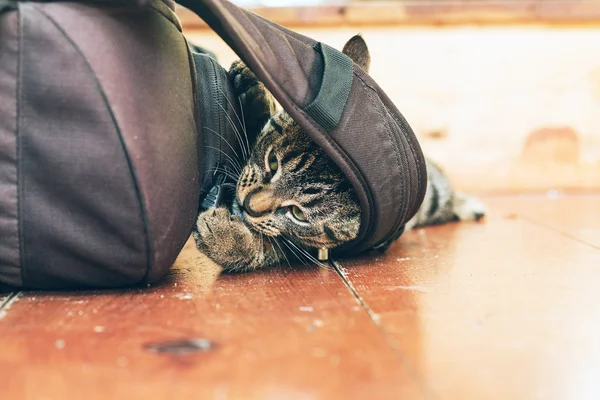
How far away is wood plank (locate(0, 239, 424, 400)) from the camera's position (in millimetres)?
752

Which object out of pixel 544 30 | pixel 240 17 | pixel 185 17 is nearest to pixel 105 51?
pixel 240 17

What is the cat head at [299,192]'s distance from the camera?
1290 millimetres

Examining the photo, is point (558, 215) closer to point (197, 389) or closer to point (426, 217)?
point (426, 217)

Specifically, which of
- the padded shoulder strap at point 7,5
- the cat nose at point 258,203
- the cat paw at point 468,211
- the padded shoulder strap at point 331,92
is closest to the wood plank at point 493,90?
the cat paw at point 468,211

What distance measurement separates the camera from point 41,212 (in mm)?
1010

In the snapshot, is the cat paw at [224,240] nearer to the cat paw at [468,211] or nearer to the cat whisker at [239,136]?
the cat whisker at [239,136]

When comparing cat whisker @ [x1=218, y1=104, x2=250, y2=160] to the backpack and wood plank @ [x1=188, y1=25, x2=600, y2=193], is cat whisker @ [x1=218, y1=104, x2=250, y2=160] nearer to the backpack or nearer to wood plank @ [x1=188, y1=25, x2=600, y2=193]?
the backpack

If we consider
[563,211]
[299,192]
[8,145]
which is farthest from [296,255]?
[563,211]

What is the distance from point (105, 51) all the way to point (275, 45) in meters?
0.30

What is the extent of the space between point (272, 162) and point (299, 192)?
10cm

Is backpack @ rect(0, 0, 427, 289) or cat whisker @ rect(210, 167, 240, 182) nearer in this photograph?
backpack @ rect(0, 0, 427, 289)

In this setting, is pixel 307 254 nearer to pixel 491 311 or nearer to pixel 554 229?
pixel 491 311

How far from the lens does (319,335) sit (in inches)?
36.2

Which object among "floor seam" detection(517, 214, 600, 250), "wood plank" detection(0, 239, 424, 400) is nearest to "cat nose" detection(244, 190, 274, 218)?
"wood plank" detection(0, 239, 424, 400)
